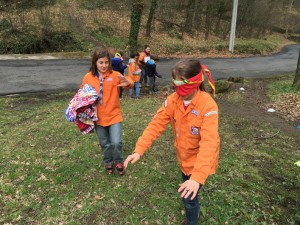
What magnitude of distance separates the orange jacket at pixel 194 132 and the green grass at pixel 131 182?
1.47 meters

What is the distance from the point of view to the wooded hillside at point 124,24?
1964 centimetres

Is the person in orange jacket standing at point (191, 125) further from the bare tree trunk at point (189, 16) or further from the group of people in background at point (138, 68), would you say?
the bare tree trunk at point (189, 16)

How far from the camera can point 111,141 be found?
15.0 ft

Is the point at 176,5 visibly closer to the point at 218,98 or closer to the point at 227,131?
the point at 218,98

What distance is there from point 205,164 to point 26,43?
18806 millimetres

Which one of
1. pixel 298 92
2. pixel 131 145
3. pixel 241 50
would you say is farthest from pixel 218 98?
pixel 241 50

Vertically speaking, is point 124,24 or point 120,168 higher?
point 124,24

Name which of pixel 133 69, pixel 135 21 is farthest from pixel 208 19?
pixel 133 69

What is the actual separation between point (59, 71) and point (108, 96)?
10.3 meters

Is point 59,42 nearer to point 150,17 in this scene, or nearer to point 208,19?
point 150,17

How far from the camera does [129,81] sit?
4230 millimetres

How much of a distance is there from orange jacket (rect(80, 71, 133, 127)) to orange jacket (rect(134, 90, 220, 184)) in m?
1.40

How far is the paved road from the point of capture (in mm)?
11242

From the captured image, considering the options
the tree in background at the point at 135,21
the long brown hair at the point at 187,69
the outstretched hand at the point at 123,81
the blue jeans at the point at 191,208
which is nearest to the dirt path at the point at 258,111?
the blue jeans at the point at 191,208
